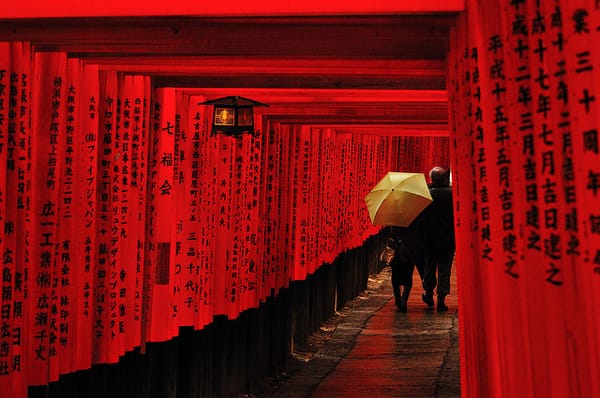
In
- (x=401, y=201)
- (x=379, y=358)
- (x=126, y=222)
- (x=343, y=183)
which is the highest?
(x=343, y=183)

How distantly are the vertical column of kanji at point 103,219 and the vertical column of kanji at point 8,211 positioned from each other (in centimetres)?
115

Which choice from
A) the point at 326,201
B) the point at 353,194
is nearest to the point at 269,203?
the point at 326,201

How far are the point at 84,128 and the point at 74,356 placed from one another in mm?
1747

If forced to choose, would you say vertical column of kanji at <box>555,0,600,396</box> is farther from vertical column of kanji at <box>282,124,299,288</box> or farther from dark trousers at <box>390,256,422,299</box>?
dark trousers at <box>390,256,422,299</box>

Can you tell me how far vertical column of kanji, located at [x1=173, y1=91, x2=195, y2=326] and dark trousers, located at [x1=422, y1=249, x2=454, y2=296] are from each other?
8.35m

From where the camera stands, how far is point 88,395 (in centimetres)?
685

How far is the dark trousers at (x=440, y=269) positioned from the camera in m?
15.9

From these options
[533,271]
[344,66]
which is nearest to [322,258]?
[344,66]

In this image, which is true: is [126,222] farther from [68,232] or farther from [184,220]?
[184,220]

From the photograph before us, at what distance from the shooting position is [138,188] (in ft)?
23.5

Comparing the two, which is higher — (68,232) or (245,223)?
(245,223)

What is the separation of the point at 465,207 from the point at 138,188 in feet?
10.5

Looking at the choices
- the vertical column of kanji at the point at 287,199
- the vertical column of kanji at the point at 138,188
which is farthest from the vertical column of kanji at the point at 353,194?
the vertical column of kanji at the point at 138,188

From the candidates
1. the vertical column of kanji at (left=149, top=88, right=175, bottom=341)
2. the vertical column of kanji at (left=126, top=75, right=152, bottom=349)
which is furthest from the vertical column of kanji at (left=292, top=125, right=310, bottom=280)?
the vertical column of kanji at (left=126, top=75, right=152, bottom=349)
